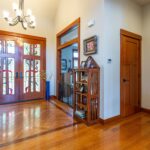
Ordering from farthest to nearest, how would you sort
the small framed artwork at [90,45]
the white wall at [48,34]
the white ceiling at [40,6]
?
the white wall at [48,34], the white ceiling at [40,6], the small framed artwork at [90,45]

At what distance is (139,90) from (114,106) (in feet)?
4.05

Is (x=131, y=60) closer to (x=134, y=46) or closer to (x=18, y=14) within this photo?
(x=134, y=46)

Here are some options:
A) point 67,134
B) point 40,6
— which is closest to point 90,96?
point 67,134

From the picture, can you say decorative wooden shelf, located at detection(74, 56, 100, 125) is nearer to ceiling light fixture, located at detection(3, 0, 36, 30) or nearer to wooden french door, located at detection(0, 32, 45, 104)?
ceiling light fixture, located at detection(3, 0, 36, 30)

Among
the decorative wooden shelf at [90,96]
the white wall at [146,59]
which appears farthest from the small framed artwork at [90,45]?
the white wall at [146,59]

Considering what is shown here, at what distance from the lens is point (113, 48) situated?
309 centimetres

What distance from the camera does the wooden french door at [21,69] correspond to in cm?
480

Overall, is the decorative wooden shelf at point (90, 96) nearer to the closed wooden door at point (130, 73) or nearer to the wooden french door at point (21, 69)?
the closed wooden door at point (130, 73)

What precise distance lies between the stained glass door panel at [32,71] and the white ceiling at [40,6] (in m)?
1.19

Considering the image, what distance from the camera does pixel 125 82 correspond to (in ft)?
11.2

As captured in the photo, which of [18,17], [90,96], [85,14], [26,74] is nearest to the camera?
[90,96]

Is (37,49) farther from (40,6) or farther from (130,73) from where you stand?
(130,73)

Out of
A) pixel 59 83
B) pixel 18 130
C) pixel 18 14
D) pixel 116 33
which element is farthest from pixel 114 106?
pixel 18 14

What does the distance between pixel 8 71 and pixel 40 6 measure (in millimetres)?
2757
